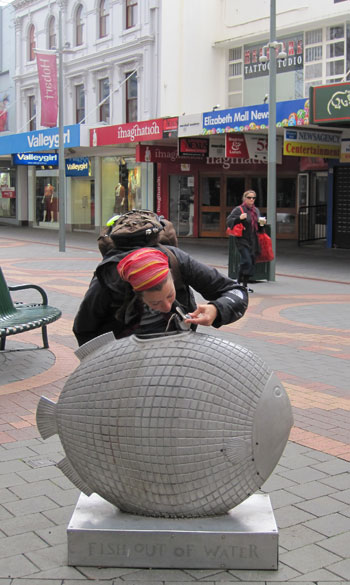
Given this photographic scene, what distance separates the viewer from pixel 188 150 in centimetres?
2228

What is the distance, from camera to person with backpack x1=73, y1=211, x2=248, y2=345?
9.71ft

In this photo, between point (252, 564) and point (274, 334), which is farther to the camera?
point (274, 334)

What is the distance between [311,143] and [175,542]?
55.5 feet

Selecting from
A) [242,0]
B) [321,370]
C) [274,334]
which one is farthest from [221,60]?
[321,370]

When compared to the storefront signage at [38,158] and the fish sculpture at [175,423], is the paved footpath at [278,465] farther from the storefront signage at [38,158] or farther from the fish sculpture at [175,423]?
the storefront signage at [38,158]

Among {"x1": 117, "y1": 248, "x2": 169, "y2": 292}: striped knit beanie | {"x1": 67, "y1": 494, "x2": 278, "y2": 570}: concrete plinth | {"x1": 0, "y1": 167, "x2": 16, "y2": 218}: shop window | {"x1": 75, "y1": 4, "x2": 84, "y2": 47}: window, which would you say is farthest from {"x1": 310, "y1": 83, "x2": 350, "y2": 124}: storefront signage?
{"x1": 0, "y1": 167, "x2": 16, "y2": 218}: shop window

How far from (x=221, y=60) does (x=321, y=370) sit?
21229mm

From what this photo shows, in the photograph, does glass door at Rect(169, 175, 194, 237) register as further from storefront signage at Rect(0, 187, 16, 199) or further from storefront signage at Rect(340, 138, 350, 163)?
storefront signage at Rect(0, 187, 16, 199)

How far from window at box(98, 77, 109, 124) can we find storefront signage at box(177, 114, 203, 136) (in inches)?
344

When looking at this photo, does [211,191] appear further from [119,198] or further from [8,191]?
[8,191]

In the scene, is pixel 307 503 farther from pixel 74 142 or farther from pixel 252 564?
pixel 74 142

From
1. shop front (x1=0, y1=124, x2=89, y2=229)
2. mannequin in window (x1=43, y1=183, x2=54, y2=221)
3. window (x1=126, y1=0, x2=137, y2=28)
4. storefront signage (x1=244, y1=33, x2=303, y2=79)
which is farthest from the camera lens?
mannequin in window (x1=43, y1=183, x2=54, y2=221)

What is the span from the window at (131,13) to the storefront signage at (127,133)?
4.92 m

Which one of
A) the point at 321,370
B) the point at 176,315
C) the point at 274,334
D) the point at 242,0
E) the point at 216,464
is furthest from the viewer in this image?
the point at 242,0
